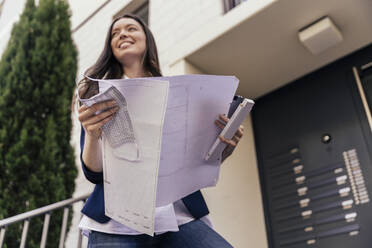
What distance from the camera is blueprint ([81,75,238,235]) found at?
791mm

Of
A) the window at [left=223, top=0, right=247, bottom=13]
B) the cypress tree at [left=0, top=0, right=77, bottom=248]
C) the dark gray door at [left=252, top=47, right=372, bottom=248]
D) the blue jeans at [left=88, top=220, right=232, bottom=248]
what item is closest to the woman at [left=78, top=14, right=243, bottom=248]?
the blue jeans at [left=88, top=220, right=232, bottom=248]

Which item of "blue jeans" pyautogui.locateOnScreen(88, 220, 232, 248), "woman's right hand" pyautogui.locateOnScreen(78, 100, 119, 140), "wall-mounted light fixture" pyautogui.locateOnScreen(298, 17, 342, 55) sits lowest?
"blue jeans" pyautogui.locateOnScreen(88, 220, 232, 248)

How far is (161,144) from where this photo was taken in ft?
2.85

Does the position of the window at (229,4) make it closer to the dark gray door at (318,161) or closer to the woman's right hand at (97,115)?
the dark gray door at (318,161)

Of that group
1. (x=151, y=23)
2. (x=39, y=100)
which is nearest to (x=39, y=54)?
(x=39, y=100)

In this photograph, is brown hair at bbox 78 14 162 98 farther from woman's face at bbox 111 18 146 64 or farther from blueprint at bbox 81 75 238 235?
blueprint at bbox 81 75 238 235

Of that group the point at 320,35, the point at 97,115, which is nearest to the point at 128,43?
the point at 97,115

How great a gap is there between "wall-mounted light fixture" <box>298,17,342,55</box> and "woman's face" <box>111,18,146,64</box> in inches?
46.0

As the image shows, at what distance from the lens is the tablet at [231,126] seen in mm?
954

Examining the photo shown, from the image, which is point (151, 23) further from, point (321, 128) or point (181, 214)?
point (181, 214)

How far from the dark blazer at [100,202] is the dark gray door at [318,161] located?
1243mm

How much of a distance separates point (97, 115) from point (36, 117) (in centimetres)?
212

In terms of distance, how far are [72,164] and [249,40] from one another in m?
1.60

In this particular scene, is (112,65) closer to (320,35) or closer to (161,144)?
(161,144)
